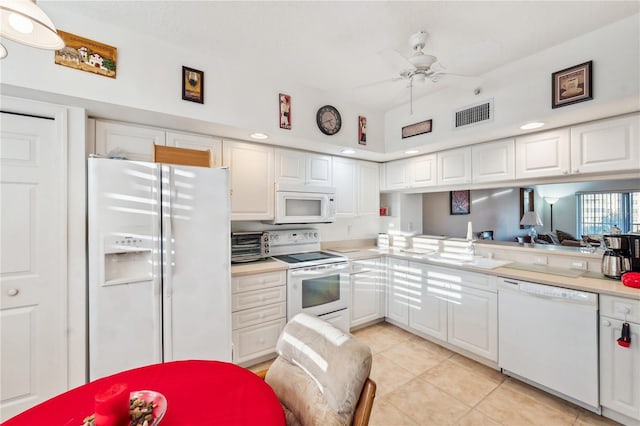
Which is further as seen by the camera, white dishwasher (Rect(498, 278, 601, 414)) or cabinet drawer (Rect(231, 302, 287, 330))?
cabinet drawer (Rect(231, 302, 287, 330))

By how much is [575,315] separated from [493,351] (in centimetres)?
72

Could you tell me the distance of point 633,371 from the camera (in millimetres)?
1709

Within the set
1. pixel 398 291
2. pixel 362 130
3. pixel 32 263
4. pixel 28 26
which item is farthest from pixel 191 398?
pixel 362 130

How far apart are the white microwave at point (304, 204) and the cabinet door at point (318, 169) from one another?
158 mm

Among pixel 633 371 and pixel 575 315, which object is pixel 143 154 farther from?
pixel 633 371

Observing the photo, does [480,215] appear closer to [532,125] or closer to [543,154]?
[543,154]

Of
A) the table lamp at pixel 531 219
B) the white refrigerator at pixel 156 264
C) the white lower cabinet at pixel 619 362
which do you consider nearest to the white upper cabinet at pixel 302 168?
the white refrigerator at pixel 156 264

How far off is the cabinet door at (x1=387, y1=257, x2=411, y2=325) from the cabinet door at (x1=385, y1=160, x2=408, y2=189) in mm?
999

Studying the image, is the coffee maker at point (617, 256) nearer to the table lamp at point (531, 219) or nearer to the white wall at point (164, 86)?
the white wall at point (164, 86)

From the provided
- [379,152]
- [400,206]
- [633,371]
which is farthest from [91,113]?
[633,371]

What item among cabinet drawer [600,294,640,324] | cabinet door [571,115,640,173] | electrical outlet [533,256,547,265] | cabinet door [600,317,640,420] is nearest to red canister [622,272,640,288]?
cabinet drawer [600,294,640,324]

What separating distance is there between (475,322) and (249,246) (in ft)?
7.52

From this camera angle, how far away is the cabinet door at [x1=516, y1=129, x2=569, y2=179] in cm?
224

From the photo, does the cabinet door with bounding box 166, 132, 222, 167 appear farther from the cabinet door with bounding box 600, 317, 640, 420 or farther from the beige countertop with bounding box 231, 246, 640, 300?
the cabinet door with bounding box 600, 317, 640, 420
